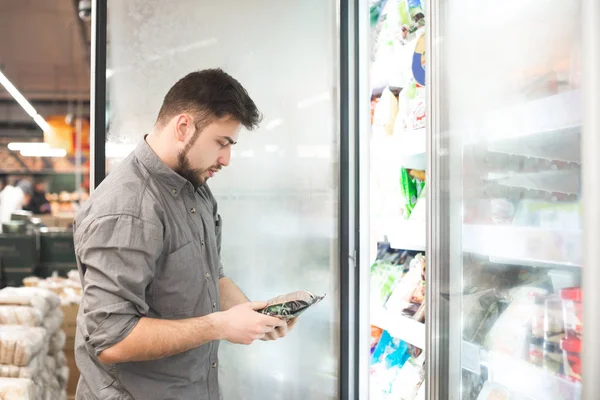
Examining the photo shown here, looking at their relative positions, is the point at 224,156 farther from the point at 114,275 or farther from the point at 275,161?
the point at 275,161

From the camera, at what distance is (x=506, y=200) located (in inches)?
57.9

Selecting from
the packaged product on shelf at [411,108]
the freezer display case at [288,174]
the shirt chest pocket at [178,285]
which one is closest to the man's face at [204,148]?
the shirt chest pocket at [178,285]

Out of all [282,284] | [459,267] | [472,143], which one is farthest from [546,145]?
[282,284]

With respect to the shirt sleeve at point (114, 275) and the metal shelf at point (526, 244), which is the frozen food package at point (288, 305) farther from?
the metal shelf at point (526, 244)

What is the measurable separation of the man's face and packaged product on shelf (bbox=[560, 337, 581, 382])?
3.66ft

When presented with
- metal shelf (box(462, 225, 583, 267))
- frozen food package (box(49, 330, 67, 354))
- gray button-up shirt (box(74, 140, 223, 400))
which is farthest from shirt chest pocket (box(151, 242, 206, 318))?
frozen food package (box(49, 330, 67, 354))

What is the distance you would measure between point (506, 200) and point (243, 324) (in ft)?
2.74

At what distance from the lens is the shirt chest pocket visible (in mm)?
1544

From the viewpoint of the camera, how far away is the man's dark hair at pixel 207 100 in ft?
5.28

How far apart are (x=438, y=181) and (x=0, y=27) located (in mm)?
1978

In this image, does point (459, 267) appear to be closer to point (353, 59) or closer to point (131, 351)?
point (131, 351)

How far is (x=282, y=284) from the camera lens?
8.34ft

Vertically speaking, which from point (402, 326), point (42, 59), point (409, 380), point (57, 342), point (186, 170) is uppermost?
point (42, 59)

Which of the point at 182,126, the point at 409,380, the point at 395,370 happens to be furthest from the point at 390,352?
the point at 182,126
